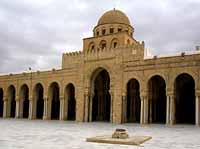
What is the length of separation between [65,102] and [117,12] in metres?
10.6

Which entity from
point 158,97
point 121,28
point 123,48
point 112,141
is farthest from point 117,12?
point 112,141

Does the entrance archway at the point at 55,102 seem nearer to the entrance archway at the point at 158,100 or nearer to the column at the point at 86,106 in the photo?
the column at the point at 86,106

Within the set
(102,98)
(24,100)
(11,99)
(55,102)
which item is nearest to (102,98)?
(102,98)

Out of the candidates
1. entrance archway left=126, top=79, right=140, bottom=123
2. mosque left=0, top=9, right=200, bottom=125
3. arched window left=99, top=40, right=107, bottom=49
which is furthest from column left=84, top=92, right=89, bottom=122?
arched window left=99, top=40, right=107, bottom=49

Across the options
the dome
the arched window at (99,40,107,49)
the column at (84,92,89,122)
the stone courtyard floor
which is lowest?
the stone courtyard floor

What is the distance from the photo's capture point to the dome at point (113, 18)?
29641 mm

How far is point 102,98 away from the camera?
1119 inches

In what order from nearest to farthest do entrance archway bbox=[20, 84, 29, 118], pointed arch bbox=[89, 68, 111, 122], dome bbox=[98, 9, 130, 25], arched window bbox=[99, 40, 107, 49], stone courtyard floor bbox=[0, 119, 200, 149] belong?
stone courtyard floor bbox=[0, 119, 200, 149]
pointed arch bbox=[89, 68, 111, 122]
arched window bbox=[99, 40, 107, 49]
dome bbox=[98, 9, 130, 25]
entrance archway bbox=[20, 84, 29, 118]

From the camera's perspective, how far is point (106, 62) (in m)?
24.3

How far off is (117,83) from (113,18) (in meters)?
8.82

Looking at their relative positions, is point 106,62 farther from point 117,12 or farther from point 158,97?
point 117,12

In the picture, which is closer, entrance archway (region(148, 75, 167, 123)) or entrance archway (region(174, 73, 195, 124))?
entrance archway (region(174, 73, 195, 124))

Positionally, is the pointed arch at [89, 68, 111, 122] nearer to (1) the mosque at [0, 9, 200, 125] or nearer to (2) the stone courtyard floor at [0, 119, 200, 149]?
(1) the mosque at [0, 9, 200, 125]

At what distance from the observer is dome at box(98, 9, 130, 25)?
29641mm
